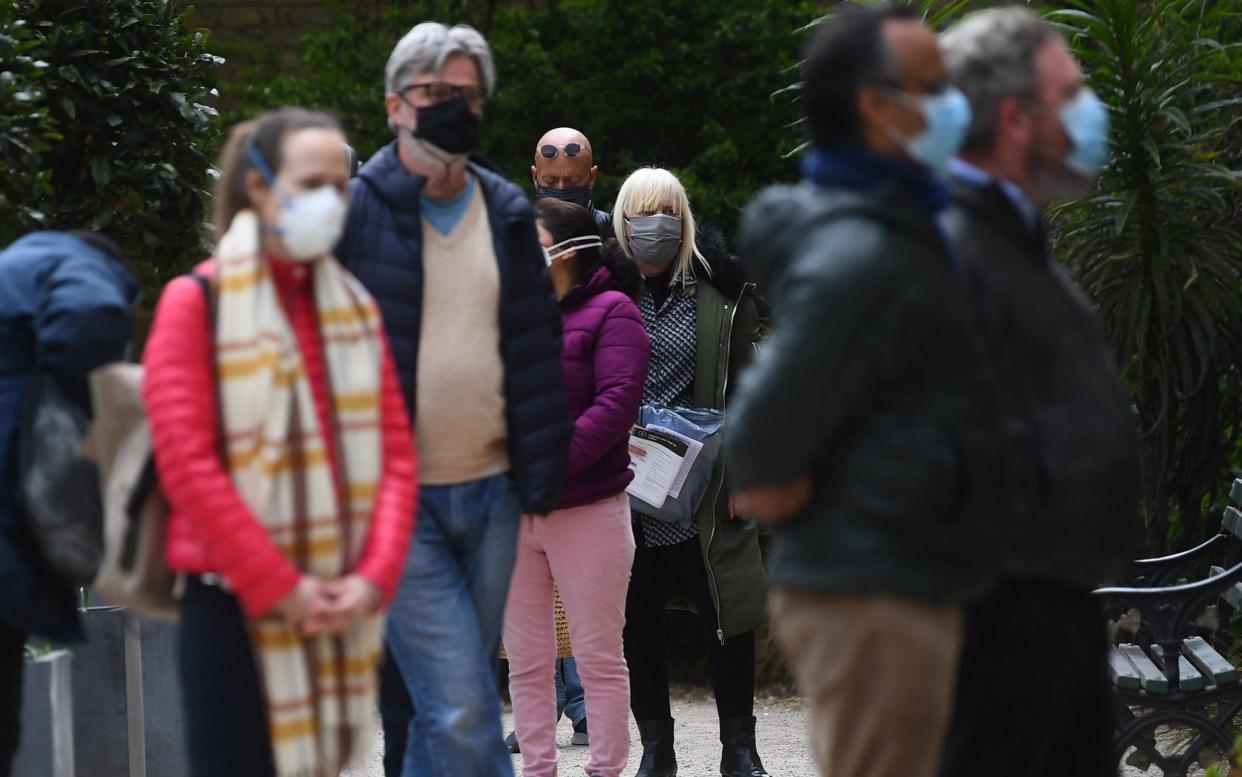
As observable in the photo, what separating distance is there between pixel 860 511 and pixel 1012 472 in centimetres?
25

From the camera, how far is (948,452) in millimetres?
2973

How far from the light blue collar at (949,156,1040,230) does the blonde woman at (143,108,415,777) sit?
1080mm

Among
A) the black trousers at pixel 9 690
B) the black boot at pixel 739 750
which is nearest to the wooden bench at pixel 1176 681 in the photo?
the black boot at pixel 739 750

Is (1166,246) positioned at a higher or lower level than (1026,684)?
higher

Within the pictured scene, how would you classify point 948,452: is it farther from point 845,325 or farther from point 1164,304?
point 1164,304

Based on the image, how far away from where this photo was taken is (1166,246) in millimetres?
6480

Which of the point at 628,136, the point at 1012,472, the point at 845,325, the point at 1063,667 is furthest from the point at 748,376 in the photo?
the point at 628,136

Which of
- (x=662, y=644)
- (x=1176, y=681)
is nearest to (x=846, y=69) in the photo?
(x=1176, y=681)

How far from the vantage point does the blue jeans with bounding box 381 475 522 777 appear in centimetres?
400

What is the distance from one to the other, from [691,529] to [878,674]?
3.01 m

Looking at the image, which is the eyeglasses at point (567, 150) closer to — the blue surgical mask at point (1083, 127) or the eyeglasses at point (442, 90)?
the eyeglasses at point (442, 90)

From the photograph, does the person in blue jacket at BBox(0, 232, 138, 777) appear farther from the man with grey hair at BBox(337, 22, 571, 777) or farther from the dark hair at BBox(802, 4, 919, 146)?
the dark hair at BBox(802, 4, 919, 146)

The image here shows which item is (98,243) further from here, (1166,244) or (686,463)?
(1166,244)

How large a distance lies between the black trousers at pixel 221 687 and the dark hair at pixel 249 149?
69 cm
